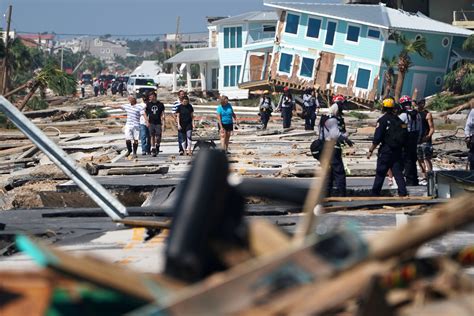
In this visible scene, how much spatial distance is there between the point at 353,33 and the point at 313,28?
250cm

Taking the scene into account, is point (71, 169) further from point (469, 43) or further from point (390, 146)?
point (469, 43)

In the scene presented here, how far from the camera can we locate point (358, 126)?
37.8m

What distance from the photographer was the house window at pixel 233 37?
76.1 meters

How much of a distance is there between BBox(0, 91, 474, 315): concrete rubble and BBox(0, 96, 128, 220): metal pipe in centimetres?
25

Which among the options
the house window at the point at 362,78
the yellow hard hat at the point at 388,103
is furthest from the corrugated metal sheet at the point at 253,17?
the yellow hard hat at the point at 388,103

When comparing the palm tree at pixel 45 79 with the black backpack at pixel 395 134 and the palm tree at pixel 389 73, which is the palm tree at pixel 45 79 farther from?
the palm tree at pixel 389 73

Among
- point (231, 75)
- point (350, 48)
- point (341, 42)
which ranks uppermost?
point (341, 42)

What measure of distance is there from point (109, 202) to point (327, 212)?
311 cm

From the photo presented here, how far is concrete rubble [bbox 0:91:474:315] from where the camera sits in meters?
4.02

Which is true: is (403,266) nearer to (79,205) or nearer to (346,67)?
(79,205)

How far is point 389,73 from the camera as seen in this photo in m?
59.1

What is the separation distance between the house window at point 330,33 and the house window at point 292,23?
2006mm

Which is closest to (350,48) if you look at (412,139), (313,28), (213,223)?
(313,28)

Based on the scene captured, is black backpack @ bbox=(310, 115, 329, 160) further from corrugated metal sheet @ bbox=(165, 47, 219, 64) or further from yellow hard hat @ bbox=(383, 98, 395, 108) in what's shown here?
corrugated metal sheet @ bbox=(165, 47, 219, 64)
